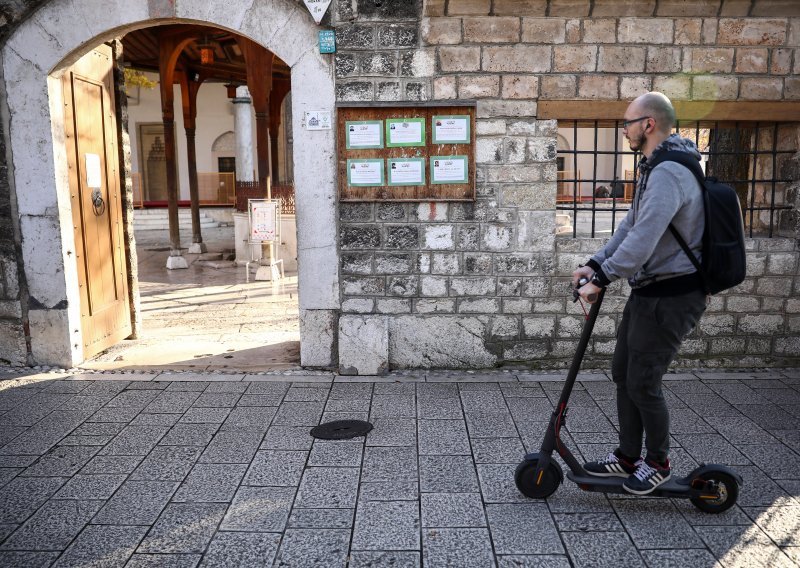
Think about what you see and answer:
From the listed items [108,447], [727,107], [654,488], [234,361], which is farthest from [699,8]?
[108,447]

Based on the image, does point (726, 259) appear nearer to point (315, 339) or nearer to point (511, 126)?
point (511, 126)

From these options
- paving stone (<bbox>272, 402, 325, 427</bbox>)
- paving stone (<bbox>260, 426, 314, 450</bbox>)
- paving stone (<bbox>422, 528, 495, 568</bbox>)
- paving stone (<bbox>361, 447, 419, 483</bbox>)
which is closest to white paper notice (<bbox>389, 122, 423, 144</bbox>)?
paving stone (<bbox>272, 402, 325, 427</bbox>)

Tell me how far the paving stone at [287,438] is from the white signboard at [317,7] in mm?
2989

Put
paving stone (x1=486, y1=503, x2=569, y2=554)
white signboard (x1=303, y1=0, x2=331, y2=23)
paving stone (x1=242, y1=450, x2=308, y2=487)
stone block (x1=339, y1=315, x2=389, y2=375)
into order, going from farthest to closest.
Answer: stone block (x1=339, y1=315, x2=389, y2=375)
white signboard (x1=303, y1=0, x2=331, y2=23)
paving stone (x1=242, y1=450, x2=308, y2=487)
paving stone (x1=486, y1=503, x2=569, y2=554)

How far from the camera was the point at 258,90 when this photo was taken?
11.1 meters

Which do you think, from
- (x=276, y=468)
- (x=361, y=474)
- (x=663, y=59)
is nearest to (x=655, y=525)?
(x=361, y=474)

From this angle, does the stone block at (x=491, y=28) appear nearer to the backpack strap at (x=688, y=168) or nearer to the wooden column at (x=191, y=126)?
the backpack strap at (x=688, y=168)

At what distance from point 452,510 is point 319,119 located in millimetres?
3232

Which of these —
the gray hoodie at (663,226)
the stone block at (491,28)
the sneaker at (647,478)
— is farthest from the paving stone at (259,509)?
the stone block at (491,28)

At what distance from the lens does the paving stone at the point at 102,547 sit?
280cm

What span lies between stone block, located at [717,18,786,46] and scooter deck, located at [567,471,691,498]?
366 cm

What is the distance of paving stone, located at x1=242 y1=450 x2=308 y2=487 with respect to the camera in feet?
11.6

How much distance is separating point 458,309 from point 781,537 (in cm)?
293

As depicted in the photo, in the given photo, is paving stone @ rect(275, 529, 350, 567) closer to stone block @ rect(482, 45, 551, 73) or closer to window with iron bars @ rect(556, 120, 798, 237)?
window with iron bars @ rect(556, 120, 798, 237)
